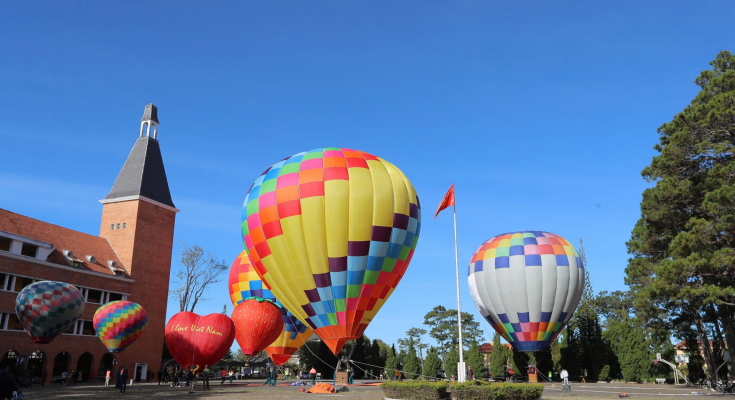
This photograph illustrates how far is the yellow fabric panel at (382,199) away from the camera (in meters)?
23.0

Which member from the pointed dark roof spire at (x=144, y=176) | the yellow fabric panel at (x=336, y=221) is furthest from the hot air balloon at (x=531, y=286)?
the pointed dark roof spire at (x=144, y=176)

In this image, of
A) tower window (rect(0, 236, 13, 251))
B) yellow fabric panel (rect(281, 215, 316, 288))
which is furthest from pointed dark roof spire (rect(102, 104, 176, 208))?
yellow fabric panel (rect(281, 215, 316, 288))

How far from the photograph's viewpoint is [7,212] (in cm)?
3928

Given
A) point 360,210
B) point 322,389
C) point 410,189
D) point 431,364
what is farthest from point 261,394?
point 431,364

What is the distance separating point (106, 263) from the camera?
44.5 m

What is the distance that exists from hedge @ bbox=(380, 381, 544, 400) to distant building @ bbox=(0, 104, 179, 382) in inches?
1083

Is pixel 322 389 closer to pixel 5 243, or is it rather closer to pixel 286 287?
pixel 286 287

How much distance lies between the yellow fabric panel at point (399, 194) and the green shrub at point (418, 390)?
7.39 meters

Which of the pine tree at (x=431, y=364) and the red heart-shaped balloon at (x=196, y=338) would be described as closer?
the red heart-shaped balloon at (x=196, y=338)

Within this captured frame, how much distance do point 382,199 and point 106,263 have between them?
31.6 m

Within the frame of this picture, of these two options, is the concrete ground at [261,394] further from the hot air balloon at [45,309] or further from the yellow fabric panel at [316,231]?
the yellow fabric panel at [316,231]

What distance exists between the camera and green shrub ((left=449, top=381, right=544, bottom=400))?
58.9ft

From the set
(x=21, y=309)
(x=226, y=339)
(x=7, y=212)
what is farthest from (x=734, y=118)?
(x=7, y=212)

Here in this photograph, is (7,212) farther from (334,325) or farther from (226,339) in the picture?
(334,325)
